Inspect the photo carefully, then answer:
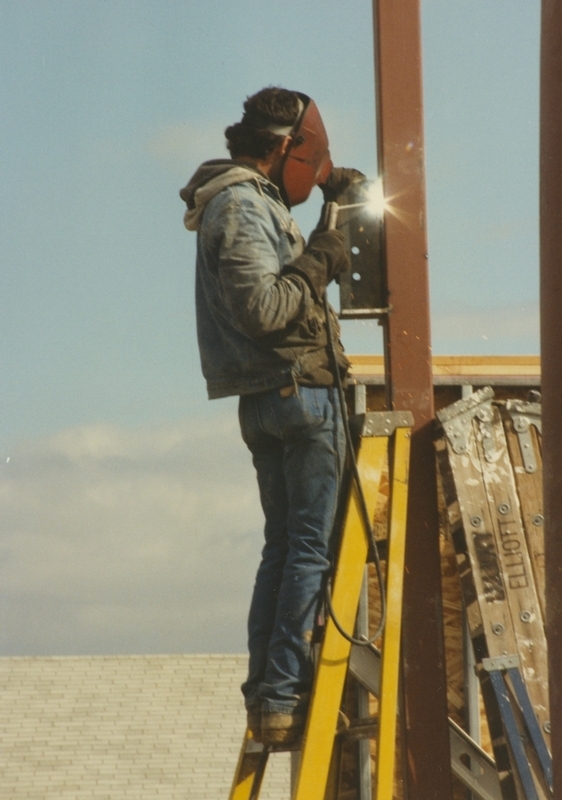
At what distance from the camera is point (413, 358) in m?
4.20

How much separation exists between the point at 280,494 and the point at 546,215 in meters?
1.78

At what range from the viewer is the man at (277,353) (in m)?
3.55

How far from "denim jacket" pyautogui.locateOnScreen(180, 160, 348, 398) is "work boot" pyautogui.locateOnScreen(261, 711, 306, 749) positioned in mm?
1115

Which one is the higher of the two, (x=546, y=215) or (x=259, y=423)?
(x=546, y=215)

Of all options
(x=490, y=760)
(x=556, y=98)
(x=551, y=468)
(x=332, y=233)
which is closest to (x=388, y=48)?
(x=332, y=233)

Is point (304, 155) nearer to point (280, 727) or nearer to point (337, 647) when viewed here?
point (337, 647)

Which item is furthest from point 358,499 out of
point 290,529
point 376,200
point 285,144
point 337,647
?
point 285,144

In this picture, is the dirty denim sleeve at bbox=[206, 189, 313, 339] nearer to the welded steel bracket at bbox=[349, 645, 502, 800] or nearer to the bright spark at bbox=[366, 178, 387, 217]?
the bright spark at bbox=[366, 178, 387, 217]

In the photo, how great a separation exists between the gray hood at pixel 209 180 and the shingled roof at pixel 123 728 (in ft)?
18.8

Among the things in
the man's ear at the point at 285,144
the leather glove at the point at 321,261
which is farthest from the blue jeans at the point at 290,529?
the man's ear at the point at 285,144

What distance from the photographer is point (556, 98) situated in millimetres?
2406

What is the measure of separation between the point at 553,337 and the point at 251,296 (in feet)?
4.47

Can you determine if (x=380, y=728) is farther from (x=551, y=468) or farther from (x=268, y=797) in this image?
(x=268, y=797)

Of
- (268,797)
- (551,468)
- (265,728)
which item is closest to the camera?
(551,468)
